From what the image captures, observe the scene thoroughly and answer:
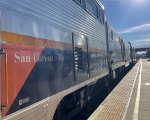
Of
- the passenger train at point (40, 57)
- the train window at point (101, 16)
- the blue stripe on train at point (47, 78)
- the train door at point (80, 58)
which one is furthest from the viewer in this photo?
the train window at point (101, 16)

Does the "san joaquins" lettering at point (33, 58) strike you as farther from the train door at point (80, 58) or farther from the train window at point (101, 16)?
the train window at point (101, 16)

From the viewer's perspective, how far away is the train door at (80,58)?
698cm

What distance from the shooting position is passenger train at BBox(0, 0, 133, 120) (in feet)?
12.4

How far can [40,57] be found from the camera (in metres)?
4.75

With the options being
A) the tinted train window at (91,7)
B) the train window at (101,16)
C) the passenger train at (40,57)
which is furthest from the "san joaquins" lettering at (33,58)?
the train window at (101,16)

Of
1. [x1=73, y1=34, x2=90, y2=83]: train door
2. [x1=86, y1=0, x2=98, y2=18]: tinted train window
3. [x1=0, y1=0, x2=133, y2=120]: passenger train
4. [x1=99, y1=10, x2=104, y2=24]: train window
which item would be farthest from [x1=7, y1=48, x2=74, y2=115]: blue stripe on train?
[x1=99, y1=10, x2=104, y2=24]: train window

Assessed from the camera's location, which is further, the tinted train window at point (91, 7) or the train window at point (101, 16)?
the train window at point (101, 16)

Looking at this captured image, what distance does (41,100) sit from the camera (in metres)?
4.66

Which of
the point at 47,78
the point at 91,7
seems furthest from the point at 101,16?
the point at 47,78

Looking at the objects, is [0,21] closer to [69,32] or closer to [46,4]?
[46,4]

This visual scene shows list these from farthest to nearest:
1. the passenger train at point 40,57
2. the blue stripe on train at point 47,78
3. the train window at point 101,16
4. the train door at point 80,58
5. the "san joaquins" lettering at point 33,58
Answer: the train window at point 101,16, the train door at point 80,58, the blue stripe on train at point 47,78, the "san joaquins" lettering at point 33,58, the passenger train at point 40,57

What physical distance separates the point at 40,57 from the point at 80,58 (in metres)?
2.84

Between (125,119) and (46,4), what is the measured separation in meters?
3.34

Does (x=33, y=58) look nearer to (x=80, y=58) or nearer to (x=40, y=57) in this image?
(x=40, y=57)
